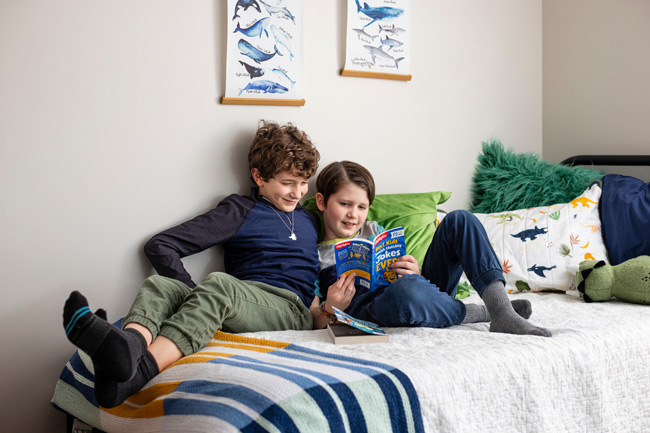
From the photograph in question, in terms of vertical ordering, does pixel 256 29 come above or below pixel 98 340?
above

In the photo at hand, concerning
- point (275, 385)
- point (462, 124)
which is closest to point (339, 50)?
point (462, 124)

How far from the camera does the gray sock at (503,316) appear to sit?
154cm

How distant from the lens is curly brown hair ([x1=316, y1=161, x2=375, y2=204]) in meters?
2.07

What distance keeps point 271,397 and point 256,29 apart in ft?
4.29

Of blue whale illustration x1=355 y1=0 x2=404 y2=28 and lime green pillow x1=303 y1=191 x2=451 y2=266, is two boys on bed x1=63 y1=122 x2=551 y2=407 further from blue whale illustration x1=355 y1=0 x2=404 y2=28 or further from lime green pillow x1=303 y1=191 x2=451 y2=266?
blue whale illustration x1=355 y1=0 x2=404 y2=28

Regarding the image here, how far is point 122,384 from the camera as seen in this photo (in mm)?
1289

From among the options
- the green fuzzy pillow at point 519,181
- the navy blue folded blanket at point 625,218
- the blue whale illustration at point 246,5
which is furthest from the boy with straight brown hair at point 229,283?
the navy blue folded blanket at point 625,218

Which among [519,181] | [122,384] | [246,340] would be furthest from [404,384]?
[519,181]

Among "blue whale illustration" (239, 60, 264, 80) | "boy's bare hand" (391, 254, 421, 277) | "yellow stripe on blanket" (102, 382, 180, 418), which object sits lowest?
"yellow stripe on blanket" (102, 382, 180, 418)

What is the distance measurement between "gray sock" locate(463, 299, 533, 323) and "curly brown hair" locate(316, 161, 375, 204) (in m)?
0.55

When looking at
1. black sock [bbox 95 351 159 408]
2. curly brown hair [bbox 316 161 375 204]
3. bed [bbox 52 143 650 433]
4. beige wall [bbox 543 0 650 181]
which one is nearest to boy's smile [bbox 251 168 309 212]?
curly brown hair [bbox 316 161 375 204]

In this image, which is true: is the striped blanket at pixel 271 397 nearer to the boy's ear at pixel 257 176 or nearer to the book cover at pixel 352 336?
the book cover at pixel 352 336

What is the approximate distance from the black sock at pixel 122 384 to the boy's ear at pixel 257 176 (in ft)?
2.55

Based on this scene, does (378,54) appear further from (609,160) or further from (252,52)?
(609,160)
